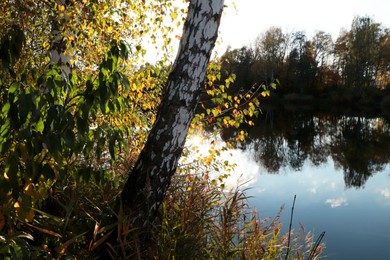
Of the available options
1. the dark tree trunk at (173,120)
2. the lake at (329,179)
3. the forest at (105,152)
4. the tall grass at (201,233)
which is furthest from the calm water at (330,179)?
the dark tree trunk at (173,120)

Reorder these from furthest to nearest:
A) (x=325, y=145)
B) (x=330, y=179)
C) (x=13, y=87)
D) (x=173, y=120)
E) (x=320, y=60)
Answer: (x=320, y=60)
(x=325, y=145)
(x=330, y=179)
(x=173, y=120)
(x=13, y=87)

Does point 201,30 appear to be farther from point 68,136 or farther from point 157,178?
point 68,136

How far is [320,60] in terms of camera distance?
46.3m

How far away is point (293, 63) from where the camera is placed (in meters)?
46.3

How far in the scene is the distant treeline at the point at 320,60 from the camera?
4009 cm

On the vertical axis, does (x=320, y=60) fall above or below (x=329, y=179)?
above

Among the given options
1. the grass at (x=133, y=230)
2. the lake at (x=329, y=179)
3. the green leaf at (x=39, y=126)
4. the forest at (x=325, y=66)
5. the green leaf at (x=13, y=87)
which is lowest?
the grass at (x=133, y=230)

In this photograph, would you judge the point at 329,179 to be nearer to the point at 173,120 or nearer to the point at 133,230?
the point at 173,120

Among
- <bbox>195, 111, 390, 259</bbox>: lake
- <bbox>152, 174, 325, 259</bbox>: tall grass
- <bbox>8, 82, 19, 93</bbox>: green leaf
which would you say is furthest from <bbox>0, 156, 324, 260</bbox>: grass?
<bbox>8, 82, 19, 93</bbox>: green leaf

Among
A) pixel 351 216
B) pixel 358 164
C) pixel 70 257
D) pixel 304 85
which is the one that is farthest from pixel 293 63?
pixel 70 257

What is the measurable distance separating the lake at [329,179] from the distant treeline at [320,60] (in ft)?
48.3

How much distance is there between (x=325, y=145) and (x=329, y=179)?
6434 millimetres

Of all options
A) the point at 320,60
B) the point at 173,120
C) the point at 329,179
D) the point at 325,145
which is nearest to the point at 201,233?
the point at 173,120

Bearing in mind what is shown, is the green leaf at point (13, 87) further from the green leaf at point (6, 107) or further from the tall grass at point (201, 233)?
the tall grass at point (201, 233)
